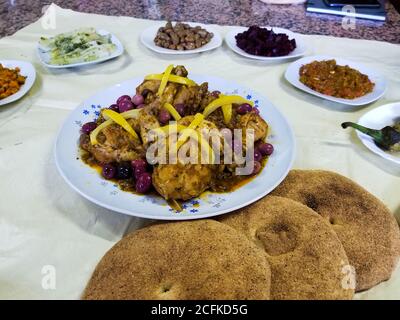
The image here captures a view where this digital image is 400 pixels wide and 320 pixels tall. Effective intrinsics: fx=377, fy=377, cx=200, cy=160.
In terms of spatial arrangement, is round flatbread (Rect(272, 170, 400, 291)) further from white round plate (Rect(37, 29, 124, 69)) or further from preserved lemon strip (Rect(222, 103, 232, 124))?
white round plate (Rect(37, 29, 124, 69))

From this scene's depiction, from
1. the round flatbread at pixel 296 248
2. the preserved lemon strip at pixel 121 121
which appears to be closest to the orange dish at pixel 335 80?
the round flatbread at pixel 296 248

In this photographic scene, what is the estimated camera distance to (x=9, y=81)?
2.32 m

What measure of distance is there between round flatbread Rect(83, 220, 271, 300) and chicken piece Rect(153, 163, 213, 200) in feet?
0.59

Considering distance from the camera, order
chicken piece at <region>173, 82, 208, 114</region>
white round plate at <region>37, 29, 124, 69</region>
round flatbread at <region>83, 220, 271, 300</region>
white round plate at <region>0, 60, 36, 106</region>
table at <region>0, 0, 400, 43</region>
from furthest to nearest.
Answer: table at <region>0, 0, 400, 43</region> → white round plate at <region>37, 29, 124, 69</region> → white round plate at <region>0, 60, 36, 106</region> → chicken piece at <region>173, 82, 208, 114</region> → round flatbread at <region>83, 220, 271, 300</region>

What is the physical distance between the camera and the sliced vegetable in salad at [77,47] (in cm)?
261

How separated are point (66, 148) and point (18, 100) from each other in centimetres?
81

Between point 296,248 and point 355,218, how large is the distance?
309 mm

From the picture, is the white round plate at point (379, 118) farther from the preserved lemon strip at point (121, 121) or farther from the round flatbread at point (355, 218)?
the preserved lemon strip at point (121, 121)

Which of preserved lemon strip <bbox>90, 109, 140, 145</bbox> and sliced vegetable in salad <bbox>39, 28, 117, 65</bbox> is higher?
preserved lemon strip <bbox>90, 109, 140, 145</bbox>

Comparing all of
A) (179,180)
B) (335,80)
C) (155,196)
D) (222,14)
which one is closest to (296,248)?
(179,180)

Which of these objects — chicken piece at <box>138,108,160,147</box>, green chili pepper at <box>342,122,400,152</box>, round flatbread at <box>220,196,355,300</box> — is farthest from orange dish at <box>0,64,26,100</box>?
green chili pepper at <box>342,122,400,152</box>

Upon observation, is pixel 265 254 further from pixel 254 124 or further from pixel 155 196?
pixel 254 124

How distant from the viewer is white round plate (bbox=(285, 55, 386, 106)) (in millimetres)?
2248

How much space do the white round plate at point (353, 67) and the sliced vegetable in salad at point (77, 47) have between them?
1.29 metres
